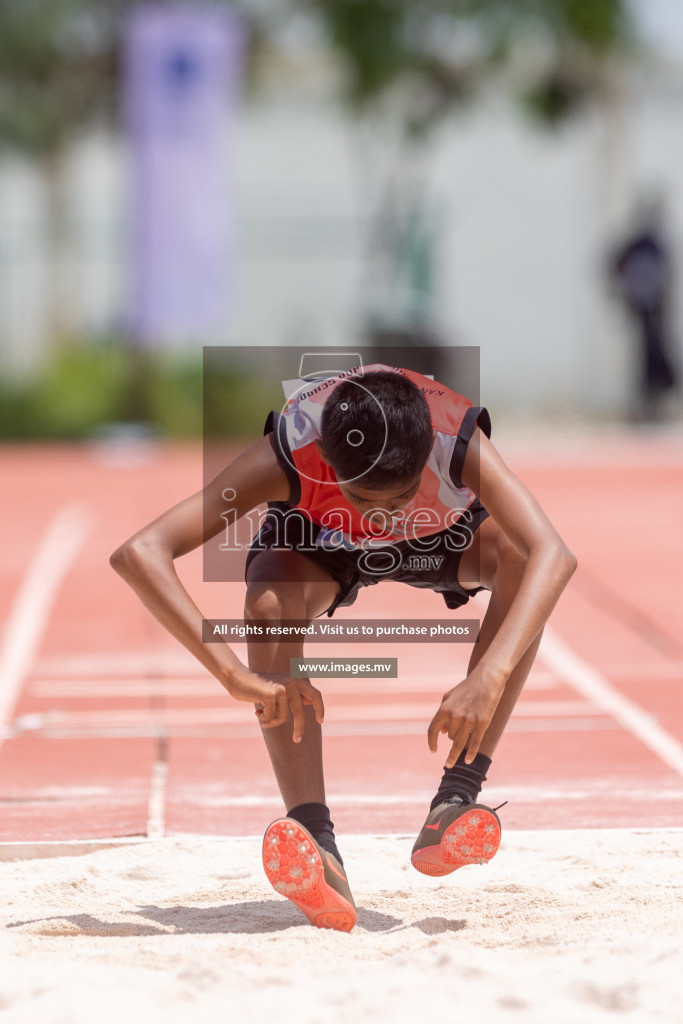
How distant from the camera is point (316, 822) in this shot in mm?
3504

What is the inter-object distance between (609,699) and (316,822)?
2.59 m

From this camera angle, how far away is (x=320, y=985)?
9.53 feet

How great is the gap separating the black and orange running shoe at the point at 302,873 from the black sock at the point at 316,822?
0.32 feet

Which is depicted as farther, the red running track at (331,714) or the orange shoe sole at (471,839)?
the red running track at (331,714)

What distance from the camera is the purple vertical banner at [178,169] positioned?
14883mm

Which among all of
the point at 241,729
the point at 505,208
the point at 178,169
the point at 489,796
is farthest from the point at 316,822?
the point at 505,208

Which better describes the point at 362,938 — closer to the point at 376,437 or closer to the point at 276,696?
the point at 276,696

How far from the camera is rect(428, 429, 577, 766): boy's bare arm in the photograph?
127 inches

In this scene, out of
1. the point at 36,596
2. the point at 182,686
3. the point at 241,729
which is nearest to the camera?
the point at 241,729

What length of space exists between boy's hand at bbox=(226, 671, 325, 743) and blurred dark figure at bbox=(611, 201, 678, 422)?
1471 cm

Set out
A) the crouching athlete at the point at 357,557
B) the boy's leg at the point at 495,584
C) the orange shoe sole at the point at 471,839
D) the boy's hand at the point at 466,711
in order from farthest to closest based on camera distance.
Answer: the boy's leg at the point at 495,584, the orange shoe sole at the point at 471,839, the crouching athlete at the point at 357,557, the boy's hand at the point at 466,711

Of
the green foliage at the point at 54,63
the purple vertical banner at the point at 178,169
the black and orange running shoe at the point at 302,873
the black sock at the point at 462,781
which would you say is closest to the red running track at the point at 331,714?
the black sock at the point at 462,781

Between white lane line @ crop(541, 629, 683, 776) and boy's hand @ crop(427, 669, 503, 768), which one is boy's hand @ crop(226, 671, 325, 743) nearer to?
boy's hand @ crop(427, 669, 503, 768)

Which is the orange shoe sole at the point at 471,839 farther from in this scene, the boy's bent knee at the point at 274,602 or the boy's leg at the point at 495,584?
the boy's bent knee at the point at 274,602
